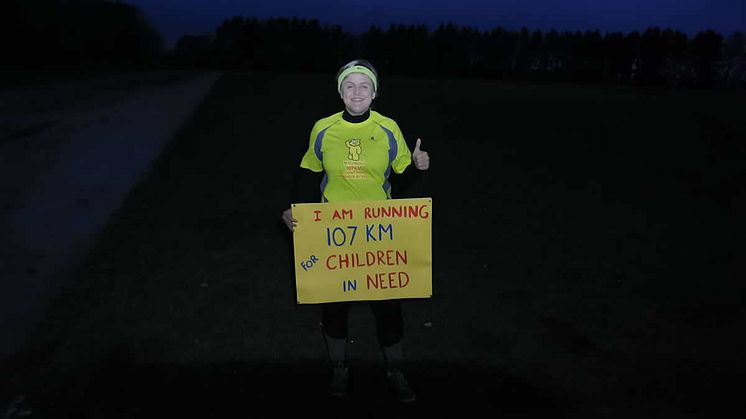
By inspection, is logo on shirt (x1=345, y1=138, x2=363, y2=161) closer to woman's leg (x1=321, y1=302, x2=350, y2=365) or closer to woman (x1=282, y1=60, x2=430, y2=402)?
woman (x1=282, y1=60, x2=430, y2=402)

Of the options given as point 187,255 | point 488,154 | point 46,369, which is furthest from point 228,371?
point 488,154

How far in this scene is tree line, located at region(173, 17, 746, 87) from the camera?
33.3 metres

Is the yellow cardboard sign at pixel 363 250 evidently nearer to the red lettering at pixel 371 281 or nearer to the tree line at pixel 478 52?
the red lettering at pixel 371 281

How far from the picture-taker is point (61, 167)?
37.1 ft

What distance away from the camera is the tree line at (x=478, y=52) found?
33344 mm

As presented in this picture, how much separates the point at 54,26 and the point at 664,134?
107 feet

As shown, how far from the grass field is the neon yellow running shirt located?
1.50 metres

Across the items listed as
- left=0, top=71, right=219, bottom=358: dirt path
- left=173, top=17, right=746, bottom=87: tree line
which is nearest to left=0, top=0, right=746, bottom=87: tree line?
left=173, top=17, right=746, bottom=87: tree line

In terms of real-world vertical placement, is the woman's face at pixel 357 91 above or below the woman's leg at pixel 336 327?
above

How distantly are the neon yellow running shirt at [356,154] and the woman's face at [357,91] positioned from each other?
14 centimetres

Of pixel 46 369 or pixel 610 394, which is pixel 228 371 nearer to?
pixel 46 369

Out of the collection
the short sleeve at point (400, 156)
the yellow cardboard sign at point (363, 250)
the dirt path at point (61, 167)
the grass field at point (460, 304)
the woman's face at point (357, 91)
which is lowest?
the grass field at point (460, 304)

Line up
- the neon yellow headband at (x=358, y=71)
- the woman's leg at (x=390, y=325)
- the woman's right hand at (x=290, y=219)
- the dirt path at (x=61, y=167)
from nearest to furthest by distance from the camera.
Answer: the neon yellow headband at (x=358, y=71) < the woman's right hand at (x=290, y=219) < the woman's leg at (x=390, y=325) < the dirt path at (x=61, y=167)

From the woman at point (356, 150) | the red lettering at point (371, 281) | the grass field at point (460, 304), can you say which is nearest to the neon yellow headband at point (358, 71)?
the woman at point (356, 150)
